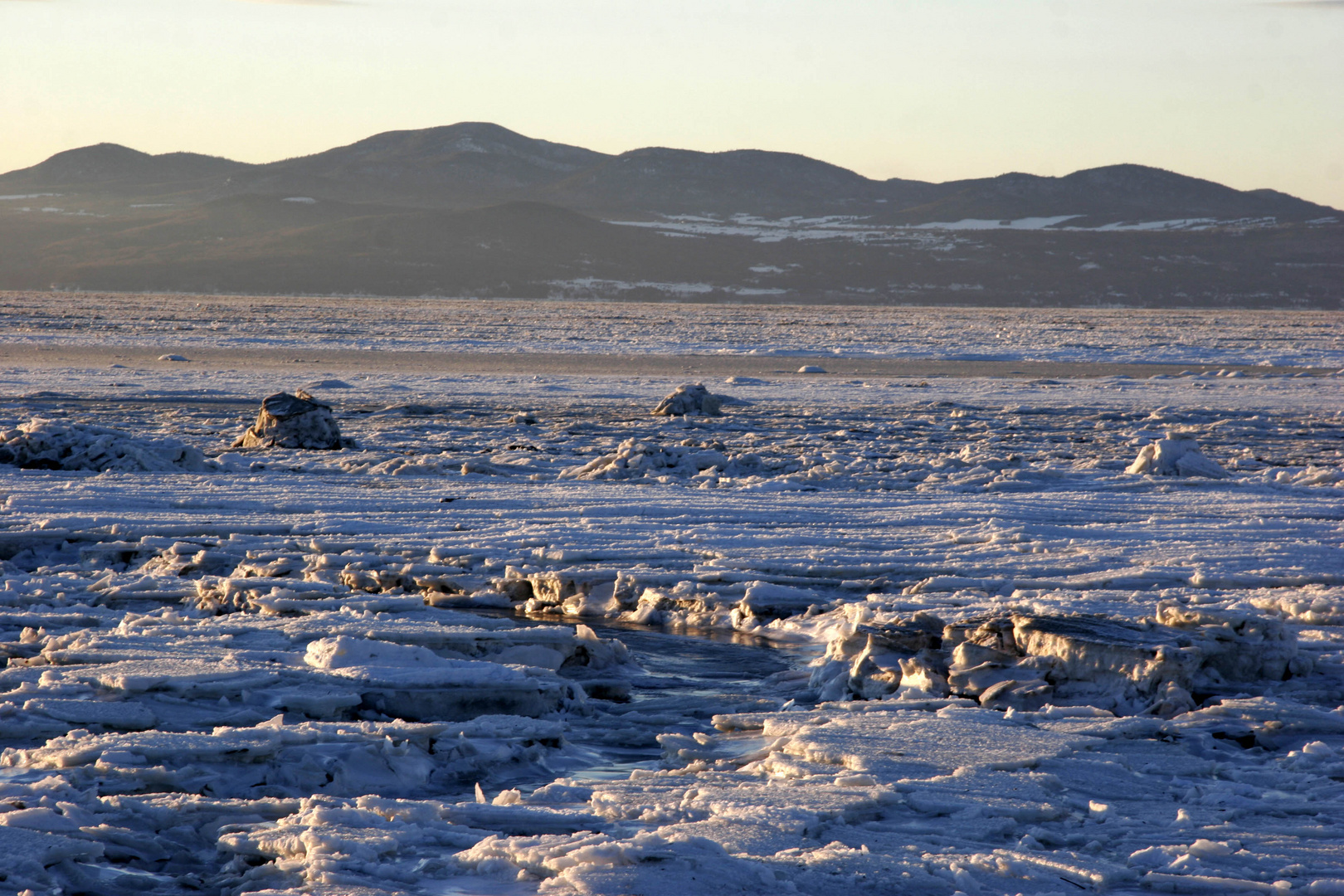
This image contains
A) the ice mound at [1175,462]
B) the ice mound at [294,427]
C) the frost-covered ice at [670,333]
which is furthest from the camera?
the frost-covered ice at [670,333]

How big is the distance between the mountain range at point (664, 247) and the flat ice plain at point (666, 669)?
85.3 meters

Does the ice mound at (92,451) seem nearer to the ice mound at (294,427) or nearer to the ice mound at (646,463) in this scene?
the ice mound at (294,427)

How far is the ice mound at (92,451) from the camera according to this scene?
9.95 metres

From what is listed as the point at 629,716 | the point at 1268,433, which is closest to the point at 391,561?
the point at 629,716

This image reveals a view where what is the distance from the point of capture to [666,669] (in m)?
5.47

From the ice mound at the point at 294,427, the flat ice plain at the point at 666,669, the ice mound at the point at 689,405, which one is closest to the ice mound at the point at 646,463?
the flat ice plain at the point at 666,669

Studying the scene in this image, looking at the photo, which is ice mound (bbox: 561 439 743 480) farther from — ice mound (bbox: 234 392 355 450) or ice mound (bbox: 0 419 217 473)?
ice mound (bbox: 0 419 217 473)

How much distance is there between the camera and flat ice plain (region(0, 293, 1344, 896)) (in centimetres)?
346

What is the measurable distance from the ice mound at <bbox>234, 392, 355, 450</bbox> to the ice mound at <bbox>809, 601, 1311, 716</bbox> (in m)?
7.64

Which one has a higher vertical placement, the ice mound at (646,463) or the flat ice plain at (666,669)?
the ice mound at (646,463)

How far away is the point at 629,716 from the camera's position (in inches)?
191

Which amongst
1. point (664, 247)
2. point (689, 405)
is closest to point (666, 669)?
point (689, 405)

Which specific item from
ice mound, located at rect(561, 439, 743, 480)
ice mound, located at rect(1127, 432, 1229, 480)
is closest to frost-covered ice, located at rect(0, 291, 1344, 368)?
ice mound, located at rect(561, 439, 743, 480)

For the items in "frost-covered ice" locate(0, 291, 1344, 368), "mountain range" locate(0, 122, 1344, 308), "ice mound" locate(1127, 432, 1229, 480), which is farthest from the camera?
→ "mountain range" locate(0, 122, 1344, 308)
